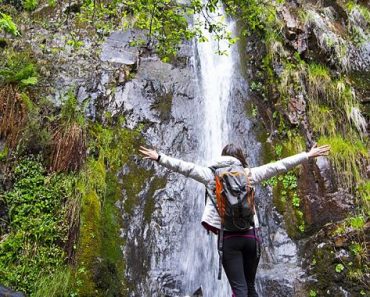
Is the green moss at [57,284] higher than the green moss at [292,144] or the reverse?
the reverse

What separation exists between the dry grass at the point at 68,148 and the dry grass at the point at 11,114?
2.01ft

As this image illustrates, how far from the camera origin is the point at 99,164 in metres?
6.54

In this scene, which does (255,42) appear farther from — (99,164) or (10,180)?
(10,180)

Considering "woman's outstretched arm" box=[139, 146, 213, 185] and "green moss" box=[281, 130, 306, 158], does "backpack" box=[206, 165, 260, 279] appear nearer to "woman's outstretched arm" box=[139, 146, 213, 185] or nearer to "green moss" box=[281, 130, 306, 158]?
"woman's outstretched arm" box=[139, 146, 213, 185]

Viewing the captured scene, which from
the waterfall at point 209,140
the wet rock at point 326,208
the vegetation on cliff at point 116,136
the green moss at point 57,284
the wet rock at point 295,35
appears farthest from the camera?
the wet rock at point 295,35

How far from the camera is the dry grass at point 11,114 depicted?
21.6ft

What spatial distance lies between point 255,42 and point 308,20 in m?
1.27

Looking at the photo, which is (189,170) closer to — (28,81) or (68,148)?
(68,148)

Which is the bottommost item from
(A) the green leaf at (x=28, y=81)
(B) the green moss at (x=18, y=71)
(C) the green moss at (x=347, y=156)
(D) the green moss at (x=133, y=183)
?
(D) the green moss at (x=133, y=183)

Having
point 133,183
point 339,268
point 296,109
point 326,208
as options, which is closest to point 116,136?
point 133,183

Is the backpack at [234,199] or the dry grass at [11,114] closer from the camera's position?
the backpack at [234,199]

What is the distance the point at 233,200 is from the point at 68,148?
4102 millimetres

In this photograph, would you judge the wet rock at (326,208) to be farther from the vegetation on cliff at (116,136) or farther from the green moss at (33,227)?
the green moss at (33,227)

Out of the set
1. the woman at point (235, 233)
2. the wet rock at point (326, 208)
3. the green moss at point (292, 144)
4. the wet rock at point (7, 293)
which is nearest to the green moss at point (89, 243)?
the wet rock at point (7, 293)
